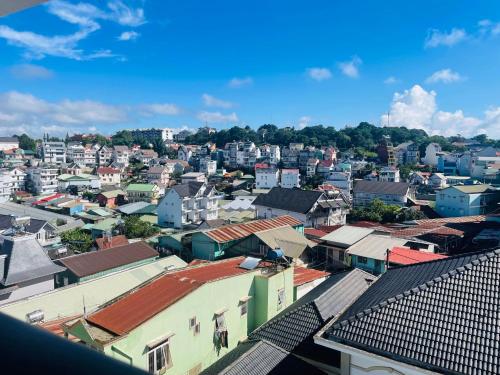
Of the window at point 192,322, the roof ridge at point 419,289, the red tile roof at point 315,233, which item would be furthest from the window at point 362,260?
the roof ridge at point 419,289

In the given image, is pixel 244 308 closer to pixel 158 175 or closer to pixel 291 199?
pixel 291 199

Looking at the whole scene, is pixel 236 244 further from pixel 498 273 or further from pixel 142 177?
pixel 142 177

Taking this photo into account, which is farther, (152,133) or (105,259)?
(152,133)

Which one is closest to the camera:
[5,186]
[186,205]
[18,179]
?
[186,205]

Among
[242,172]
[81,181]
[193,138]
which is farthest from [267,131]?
[81,181]

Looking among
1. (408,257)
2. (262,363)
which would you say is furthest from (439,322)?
(408,257)

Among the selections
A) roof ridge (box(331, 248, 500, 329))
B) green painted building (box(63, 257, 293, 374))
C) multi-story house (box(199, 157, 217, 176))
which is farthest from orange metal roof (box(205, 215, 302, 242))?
multi-story house (box(199, 157, 217, 176))

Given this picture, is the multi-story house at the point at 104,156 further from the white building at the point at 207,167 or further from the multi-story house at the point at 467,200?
the multi-story house at the point at 467,200
